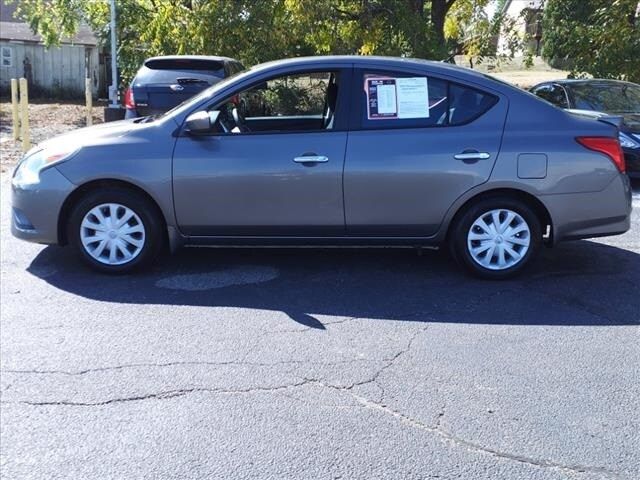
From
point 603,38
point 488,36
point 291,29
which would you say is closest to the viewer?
point 291,29

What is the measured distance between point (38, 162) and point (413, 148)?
9.45 feet

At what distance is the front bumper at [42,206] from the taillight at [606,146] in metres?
3.89

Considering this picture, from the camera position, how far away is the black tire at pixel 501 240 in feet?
18.5

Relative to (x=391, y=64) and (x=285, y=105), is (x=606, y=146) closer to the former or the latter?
(x=391, y=64)

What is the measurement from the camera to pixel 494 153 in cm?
553

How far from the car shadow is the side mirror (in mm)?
1142

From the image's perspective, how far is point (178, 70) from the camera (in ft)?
35.1

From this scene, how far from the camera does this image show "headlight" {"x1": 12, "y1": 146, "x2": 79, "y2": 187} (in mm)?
5633

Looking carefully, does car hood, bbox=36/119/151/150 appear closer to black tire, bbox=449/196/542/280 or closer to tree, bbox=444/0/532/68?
black tire, bbox=449/196/542/280

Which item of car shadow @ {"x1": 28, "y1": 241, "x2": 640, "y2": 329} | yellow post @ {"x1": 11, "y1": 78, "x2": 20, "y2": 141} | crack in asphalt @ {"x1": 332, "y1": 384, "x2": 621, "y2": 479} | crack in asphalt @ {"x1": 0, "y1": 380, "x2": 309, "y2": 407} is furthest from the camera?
yellow post @ {"x1": 11, "y1": 78, "x2": 20, "y2": 141}

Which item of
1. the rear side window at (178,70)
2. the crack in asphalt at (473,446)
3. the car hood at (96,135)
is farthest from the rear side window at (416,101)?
the rear side window at (178,70)

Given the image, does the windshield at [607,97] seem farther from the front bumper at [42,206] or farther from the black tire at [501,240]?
the front bumper at [42,206]

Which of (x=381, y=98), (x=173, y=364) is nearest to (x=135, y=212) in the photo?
(x=173, y=364)

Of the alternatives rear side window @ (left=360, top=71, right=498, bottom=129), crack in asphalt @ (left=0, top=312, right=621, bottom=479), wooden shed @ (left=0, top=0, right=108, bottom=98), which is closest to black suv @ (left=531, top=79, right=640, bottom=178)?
rear side window @ (left=360, top=71, right=498, bottom=129)
